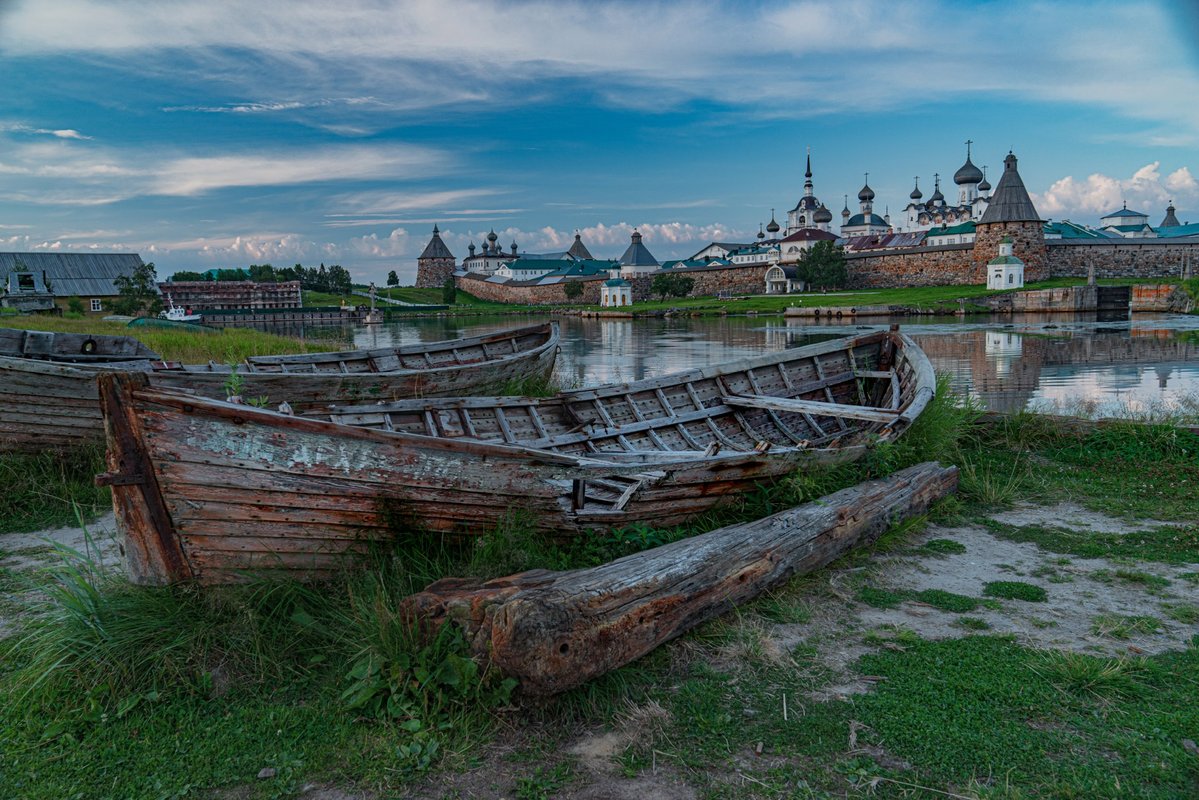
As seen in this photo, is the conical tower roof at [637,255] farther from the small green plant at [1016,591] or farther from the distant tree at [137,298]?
the small green plant at [1016,591]

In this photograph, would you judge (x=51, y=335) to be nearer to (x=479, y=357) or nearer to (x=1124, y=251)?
(x=479, y=357)

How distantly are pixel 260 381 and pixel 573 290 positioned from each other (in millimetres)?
92119

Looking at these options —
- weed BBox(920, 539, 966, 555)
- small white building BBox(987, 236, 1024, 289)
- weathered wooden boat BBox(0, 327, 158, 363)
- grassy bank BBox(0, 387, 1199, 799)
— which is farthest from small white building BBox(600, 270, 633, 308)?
grassy bank BBox(0, 387, 1199, 799)

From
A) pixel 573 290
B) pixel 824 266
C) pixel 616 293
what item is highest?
pixel 824 266

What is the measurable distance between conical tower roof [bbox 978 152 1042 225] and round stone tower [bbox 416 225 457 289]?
81627mm

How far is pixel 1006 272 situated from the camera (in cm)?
6225

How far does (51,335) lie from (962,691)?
393 inches

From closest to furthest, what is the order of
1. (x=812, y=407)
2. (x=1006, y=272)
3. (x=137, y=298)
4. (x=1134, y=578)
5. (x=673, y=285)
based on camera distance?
(x=1134, y=578), (x=812, y=407), (x=137, y=298), (x=1006, y=272), (x=673, y=285)

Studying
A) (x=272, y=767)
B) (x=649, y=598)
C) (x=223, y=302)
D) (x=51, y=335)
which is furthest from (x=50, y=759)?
(x=223, y=302)

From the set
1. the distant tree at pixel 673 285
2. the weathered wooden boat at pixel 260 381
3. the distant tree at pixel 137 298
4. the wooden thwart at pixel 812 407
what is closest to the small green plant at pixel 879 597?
the wooden thwart at pixel 812 407

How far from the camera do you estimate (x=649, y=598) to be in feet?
13.1

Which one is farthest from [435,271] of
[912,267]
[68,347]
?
[68,347]

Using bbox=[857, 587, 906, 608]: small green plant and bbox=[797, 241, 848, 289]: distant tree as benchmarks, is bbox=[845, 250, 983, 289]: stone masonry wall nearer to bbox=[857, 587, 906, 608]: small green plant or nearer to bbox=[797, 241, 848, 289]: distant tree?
bbox=[797, 241, 848, 289]: distant tree

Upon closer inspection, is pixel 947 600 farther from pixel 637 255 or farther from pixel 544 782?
pixel 637 255
